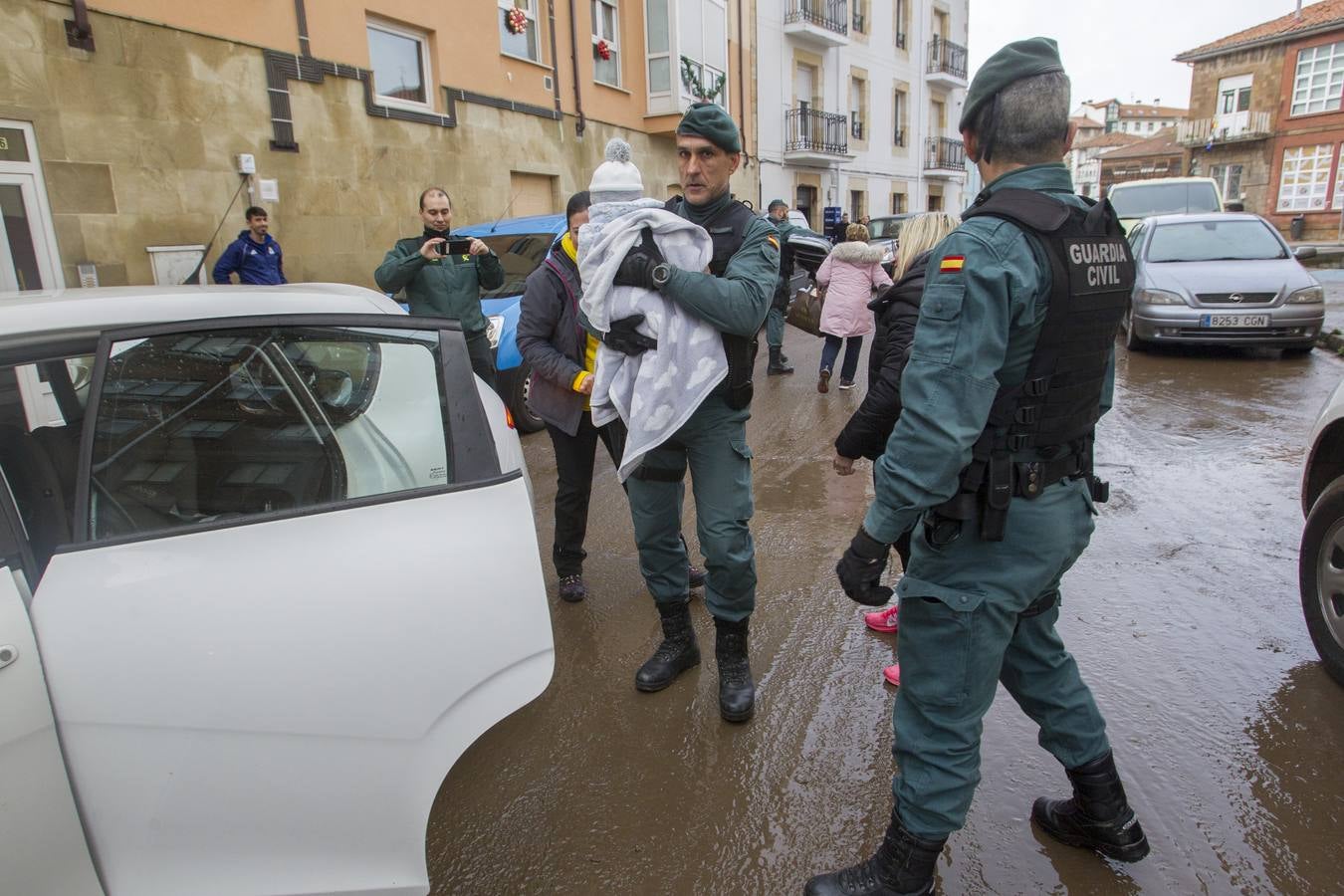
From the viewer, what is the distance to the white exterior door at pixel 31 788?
1.34 metres

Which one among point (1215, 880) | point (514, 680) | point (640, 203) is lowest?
point (1215, 880)

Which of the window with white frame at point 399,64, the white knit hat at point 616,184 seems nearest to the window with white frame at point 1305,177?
the window with white frame at point 399,64

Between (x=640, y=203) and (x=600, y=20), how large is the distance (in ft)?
50.2

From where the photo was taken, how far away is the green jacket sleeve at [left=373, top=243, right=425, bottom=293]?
5039mm

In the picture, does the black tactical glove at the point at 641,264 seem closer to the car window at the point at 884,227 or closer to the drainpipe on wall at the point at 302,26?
the drainpipe on wall at the point at 302,26

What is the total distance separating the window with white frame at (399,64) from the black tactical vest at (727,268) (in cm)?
976

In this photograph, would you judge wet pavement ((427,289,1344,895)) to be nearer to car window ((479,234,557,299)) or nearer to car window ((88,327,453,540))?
car window ((88,327,453,540))

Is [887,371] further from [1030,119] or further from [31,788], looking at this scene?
[31,788]

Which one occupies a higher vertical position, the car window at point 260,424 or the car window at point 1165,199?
the car window at point 1165,199

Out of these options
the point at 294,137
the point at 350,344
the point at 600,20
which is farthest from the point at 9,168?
the point at 600,20

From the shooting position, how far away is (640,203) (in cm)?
253

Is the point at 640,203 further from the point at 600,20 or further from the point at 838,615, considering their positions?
the point at 600,20

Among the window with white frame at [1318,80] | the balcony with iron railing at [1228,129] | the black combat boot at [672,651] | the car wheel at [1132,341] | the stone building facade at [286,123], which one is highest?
the window with white frame at [1318,80]

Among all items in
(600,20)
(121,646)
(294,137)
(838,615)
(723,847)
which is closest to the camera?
(121,646)
